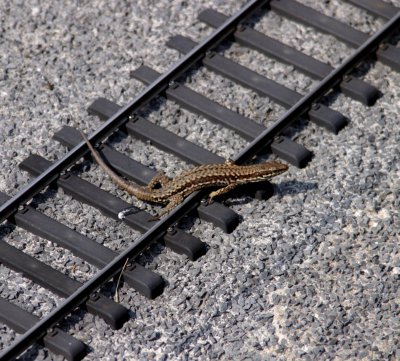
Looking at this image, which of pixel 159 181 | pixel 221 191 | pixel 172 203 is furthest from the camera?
pixel 159 181

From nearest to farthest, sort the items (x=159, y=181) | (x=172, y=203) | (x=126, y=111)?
1. (x=172, y=203)
2. (x=159, y=181)
3. (x=126, y=111)

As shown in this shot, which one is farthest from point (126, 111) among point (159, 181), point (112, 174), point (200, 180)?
point (200, 180)

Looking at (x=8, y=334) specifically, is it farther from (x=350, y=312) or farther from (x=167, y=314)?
(x=350, y=312)

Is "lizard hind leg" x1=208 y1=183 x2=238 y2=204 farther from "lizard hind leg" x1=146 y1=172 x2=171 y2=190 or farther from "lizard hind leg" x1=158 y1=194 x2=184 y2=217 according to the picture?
"lizard hind leg" x1=146 y1=172 x2=171 y2=190

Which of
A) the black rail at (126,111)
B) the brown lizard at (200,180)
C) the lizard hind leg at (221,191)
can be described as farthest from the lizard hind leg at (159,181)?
the black rail at (126,111)

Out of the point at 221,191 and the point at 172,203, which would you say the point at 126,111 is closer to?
the point at 172,203

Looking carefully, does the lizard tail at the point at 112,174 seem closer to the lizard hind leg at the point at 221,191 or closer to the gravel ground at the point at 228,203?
the gravel ground at the point at 228,203

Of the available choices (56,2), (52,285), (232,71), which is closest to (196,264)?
(52,285)
